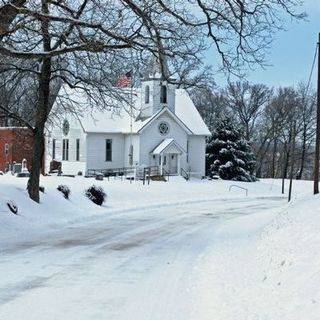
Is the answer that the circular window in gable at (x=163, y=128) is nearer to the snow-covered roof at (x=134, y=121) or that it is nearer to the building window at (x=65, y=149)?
the snow-covered roof at (x=134, y=121)

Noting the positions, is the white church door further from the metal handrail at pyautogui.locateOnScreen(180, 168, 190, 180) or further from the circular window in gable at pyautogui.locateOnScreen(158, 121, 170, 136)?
the circular window in gable at pyautogui.locateOnScreen(158, 121, 170, 136)

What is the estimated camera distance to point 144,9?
17406mm

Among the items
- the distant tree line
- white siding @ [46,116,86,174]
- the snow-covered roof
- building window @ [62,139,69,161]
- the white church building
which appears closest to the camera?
the white church building

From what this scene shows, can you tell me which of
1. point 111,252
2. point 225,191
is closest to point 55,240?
point 111,252

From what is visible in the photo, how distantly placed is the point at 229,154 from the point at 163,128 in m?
10.7

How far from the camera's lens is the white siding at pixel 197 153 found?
63.8 meters

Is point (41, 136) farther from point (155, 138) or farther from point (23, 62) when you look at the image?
point (155, 138)

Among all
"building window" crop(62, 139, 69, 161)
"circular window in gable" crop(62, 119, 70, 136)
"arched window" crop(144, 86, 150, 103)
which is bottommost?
"building window" crop(62, 139, 69, 161)

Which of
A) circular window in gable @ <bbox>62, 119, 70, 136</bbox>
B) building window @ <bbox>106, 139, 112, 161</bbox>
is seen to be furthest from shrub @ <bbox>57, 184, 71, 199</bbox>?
circular window in gable @ <bbox>62, 119, 70, 136</bbox>

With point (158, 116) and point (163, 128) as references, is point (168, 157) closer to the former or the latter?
point (163, 128)

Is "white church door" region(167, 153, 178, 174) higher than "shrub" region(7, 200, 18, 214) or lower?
higher

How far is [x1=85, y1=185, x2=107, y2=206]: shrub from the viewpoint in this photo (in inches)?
1300

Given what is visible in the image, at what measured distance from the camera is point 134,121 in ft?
200

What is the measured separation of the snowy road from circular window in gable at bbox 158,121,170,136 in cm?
4033
